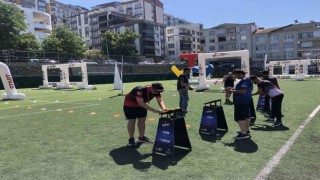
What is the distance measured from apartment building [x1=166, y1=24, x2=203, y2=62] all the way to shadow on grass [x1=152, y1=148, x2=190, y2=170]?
3740 inches

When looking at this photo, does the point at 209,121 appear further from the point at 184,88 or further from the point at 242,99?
the point at 184,88

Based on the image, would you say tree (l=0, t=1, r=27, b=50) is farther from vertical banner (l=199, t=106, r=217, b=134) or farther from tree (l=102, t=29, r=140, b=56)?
vertical banner (l=199, t=106, r=217, b=134)

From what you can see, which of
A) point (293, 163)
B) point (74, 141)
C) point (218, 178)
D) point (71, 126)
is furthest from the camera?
point (71, 126)

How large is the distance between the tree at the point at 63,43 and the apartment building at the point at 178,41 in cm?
4306

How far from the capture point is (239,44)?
A: 8994 centimetres

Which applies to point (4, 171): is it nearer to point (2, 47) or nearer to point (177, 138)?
point (177, 138)

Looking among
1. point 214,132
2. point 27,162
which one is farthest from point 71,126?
point 214,132

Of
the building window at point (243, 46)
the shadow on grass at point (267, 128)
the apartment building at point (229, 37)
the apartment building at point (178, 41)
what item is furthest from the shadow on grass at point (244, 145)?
the apartment building at point (178, 41)

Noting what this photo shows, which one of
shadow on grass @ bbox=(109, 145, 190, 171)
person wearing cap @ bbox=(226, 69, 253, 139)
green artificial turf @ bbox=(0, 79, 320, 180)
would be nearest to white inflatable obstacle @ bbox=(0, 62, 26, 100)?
green artificial turf @ bbox=(0, 79, 320, 180)

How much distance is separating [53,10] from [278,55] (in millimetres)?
99148

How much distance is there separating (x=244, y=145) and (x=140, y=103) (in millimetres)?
2440

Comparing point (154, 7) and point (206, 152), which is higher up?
point (154, 7)

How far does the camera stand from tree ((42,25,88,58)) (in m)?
60.8

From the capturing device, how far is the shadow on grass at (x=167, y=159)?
18.3 ft
